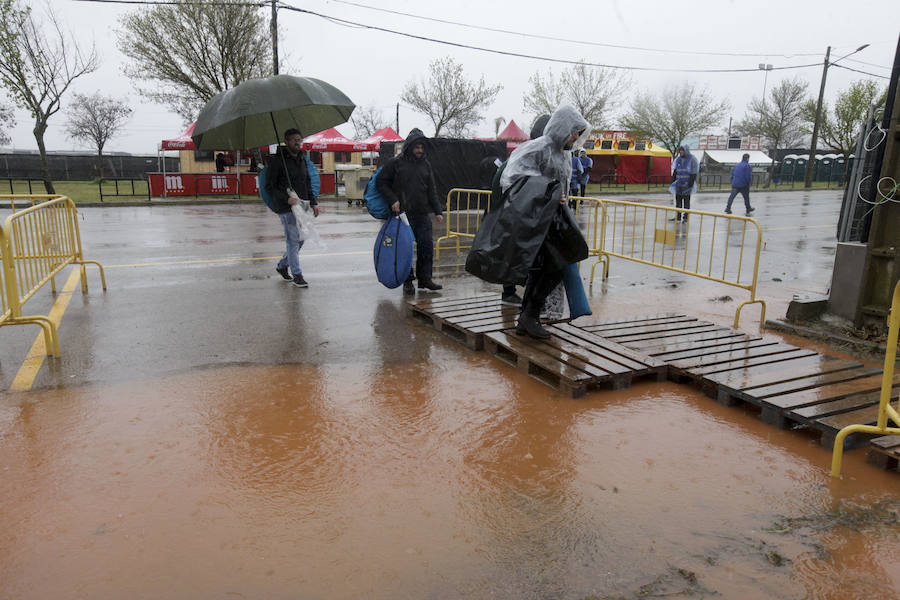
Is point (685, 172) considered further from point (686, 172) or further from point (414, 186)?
point (414, 186)

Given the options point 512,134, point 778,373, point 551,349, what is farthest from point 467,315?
point 512,134

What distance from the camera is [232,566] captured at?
2.66 meters

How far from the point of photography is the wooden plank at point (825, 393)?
163 inches

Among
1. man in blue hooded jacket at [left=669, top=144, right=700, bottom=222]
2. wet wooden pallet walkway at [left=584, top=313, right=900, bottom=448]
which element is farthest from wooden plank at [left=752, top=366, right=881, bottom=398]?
man in blue hooded jacket at [left=669, top=144, right=700, bottom=222]

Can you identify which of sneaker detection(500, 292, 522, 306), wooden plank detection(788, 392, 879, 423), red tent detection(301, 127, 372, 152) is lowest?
wooden plank detection(788, 392, 879, 423)

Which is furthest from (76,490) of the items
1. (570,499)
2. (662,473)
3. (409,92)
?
(409,92)

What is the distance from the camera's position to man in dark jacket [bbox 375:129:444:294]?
7.30 metres

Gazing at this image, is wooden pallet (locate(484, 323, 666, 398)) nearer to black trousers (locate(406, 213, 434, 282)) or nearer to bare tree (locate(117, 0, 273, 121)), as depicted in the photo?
black trousers (locate(406, 213, 434, 282))

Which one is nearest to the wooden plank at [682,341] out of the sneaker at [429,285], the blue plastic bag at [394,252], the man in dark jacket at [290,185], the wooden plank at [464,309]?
the wooden plank at [464,309]

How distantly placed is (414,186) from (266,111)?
179 centimetres

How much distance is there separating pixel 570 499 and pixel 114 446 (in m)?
2.57

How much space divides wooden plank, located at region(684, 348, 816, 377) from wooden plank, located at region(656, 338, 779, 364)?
0.76 ft

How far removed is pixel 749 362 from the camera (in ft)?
16.3

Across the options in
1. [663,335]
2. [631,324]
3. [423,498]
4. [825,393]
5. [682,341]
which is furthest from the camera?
[631,324]
